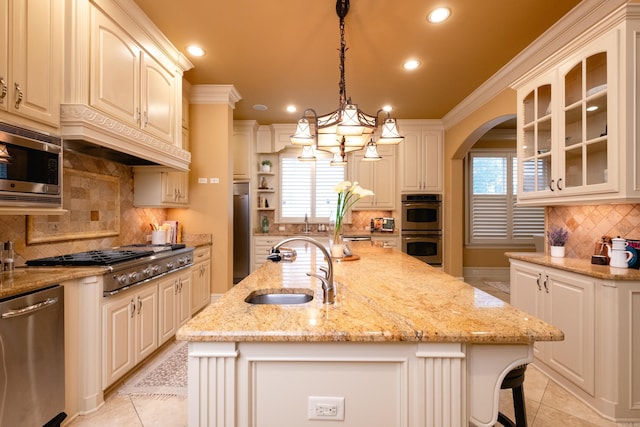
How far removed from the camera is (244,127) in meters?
5.31

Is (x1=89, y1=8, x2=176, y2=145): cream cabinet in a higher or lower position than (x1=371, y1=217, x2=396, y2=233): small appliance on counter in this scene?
higher

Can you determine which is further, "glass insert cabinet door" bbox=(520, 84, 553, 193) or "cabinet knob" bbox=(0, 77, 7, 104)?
"glass insert cabinet door" bbox=(520, 84, 553, 193)

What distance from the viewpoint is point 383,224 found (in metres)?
5.51

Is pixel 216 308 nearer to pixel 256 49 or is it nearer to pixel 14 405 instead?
pixel 14 405

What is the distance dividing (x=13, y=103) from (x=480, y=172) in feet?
21.1

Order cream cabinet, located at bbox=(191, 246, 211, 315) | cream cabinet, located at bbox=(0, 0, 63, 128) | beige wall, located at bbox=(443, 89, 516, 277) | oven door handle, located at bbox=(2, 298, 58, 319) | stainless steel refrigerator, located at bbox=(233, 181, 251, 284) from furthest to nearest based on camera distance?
stainless steel refrigerator, located at bbox=(233, 181, 251, 284)
beige wall, located at bbox=(443, 89, 516, 277)
cream cabinet, located at bbox=(191, 246, 211, 315)
cream cabinet, located at bbox=(0, 0, 63, 128)
oven door handle, located at bbox=(2, 298, 58, 319)

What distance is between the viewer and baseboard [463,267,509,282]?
228 inches

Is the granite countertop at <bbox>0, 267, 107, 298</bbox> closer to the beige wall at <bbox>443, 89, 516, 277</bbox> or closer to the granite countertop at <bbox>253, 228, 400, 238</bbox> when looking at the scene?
the granite countertop at <bbox>253, 228, 400, 238</bbox>

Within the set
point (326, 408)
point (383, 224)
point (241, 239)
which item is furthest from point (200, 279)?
point (383, 224)

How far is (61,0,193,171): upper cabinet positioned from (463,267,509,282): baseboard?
5.47 meters

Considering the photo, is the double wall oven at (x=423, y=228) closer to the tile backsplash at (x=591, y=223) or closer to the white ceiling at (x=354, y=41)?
the white ceiling at (x=354, y=41)

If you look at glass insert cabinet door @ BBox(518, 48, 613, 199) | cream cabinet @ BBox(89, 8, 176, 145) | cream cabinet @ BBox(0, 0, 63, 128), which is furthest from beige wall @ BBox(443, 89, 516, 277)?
cream cabinet @ BBox(0, 0, 63, 128)

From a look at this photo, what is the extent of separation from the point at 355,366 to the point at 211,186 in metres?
3.41

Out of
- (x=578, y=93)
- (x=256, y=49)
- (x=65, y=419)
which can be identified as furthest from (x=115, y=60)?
(x=578, y=93)
